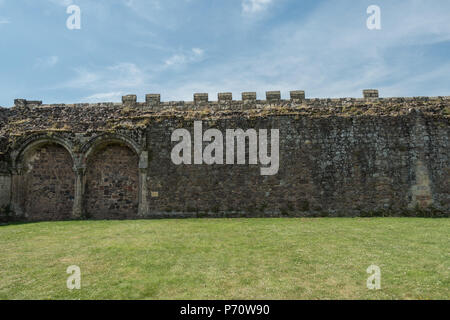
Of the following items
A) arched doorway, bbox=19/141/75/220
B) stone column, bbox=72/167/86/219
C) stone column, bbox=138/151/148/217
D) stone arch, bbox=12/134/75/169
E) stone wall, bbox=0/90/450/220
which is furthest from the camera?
arched doorway, bbox=19/141/75/220

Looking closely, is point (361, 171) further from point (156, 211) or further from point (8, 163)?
point (8, 163)

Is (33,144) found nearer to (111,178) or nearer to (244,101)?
(111,178)

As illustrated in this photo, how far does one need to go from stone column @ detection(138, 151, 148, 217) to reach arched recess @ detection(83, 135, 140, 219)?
446 mm

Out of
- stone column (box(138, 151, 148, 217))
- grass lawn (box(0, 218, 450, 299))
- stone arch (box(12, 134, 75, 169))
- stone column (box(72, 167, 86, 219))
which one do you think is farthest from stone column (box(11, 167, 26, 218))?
stone column (box(138, 151, 148, 217))

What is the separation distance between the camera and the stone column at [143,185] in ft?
44.8

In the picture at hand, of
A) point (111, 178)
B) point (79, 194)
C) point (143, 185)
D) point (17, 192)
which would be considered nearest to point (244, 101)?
point (143, 185)

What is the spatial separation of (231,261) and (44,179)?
12467 mm

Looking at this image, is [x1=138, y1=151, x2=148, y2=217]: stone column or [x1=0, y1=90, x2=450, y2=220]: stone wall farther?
[x1=138, y1=151, x2=148, y2=217]: stone column

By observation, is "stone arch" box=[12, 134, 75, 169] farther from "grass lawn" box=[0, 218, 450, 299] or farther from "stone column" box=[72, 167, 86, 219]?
"grass lawn" box=[0, 218, 450, 299]

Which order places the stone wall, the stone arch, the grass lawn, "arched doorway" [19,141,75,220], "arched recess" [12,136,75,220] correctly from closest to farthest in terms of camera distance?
the grass lawn < the stone wall < the stone arch < "arched recess" [12,136,75,220] < "arched doorway" [19,141,75,220]

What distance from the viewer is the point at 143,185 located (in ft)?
45.0

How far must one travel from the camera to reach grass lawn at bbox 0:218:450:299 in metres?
4.77
